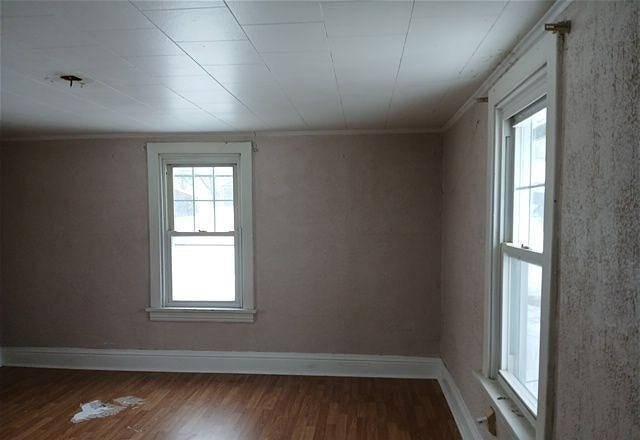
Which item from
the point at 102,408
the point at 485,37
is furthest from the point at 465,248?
the point at 102,408

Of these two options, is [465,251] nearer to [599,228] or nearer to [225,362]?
[599,228]

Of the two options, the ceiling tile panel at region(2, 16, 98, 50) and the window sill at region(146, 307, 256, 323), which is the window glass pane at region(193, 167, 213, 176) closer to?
the window sill at region(146, 307, 256, 323)

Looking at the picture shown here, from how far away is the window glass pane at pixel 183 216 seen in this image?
366 centimetres

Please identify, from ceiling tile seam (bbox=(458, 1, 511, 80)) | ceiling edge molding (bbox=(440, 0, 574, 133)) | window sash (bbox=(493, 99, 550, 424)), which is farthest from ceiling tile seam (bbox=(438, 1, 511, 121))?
window sash (bbox=(493, 99, 550, 424))

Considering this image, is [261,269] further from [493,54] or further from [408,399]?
[493,54]

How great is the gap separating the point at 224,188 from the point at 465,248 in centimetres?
227

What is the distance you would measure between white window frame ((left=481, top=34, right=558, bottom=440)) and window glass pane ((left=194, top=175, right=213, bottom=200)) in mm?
2573

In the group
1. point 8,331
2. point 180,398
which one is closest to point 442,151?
point 180,398

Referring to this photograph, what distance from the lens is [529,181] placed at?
1.74 metres

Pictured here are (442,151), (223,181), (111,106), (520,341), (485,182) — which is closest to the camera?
(520,341)

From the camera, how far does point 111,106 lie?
2.59 metres

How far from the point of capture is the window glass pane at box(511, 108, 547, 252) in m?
1.61

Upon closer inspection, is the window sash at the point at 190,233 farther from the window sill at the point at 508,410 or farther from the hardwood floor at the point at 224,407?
the window sill at the point at 508,410

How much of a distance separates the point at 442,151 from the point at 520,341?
196 cm
